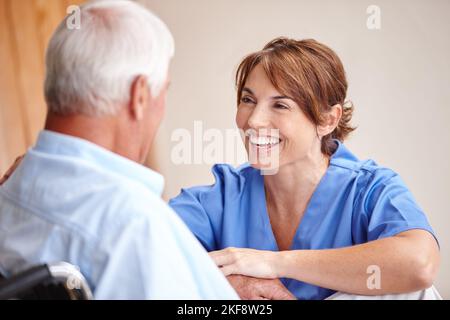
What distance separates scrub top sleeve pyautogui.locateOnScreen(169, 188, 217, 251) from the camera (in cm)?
155

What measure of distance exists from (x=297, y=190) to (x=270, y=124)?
0.19 meters

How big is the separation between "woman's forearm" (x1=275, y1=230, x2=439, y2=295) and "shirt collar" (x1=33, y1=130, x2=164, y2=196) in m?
0.51

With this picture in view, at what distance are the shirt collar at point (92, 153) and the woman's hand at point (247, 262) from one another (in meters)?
0.43

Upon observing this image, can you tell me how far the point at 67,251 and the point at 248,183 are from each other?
0.82m

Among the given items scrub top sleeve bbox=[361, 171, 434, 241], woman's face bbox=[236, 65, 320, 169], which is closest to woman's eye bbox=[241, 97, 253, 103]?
woman's face bbox=[236, 65, 320, 169]

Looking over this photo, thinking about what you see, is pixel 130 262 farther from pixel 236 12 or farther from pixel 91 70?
pixel 236 12

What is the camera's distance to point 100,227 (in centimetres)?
82

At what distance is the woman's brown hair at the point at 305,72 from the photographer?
1502 millimetres

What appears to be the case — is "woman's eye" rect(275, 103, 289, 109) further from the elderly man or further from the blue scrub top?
the elderly man

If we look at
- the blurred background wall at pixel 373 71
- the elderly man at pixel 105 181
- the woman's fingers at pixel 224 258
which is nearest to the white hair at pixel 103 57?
the elderly man at pixel 105 181

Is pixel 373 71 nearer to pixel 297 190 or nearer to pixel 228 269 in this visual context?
pixel 297 190

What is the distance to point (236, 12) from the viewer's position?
9.71ft
